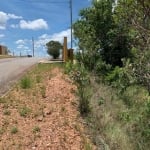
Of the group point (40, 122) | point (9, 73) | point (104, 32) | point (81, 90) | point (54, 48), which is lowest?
point (40, 122)

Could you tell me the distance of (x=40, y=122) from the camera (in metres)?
10.3

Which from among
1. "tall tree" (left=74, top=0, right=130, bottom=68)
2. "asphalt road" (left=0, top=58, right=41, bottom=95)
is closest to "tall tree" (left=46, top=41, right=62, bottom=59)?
"asphalt road" (left=0, top=58, right=41, bottom=95)

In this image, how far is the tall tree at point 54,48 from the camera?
60.5m

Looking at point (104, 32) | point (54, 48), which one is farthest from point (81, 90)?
point (54, 48)

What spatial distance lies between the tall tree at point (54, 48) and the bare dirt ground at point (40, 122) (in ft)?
153

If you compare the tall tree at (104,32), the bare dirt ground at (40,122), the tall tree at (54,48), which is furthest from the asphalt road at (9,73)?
the tall tree at (54,48)

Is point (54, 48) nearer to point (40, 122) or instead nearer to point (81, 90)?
point (81, 90)

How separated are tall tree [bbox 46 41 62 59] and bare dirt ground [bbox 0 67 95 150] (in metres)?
46.5

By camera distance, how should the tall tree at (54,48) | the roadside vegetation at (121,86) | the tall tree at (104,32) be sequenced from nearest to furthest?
the roadside vegetation at (121,86), the tall tree at (104,32), the tall tree at (54,48)

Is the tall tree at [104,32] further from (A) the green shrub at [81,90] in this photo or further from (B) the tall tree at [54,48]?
(B) the tall tree at [54,48]

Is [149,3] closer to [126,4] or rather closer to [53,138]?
[126,4]

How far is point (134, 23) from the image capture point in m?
6.93

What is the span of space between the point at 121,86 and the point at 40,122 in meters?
3.75

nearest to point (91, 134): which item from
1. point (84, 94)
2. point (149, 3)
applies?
point (84, 94)
